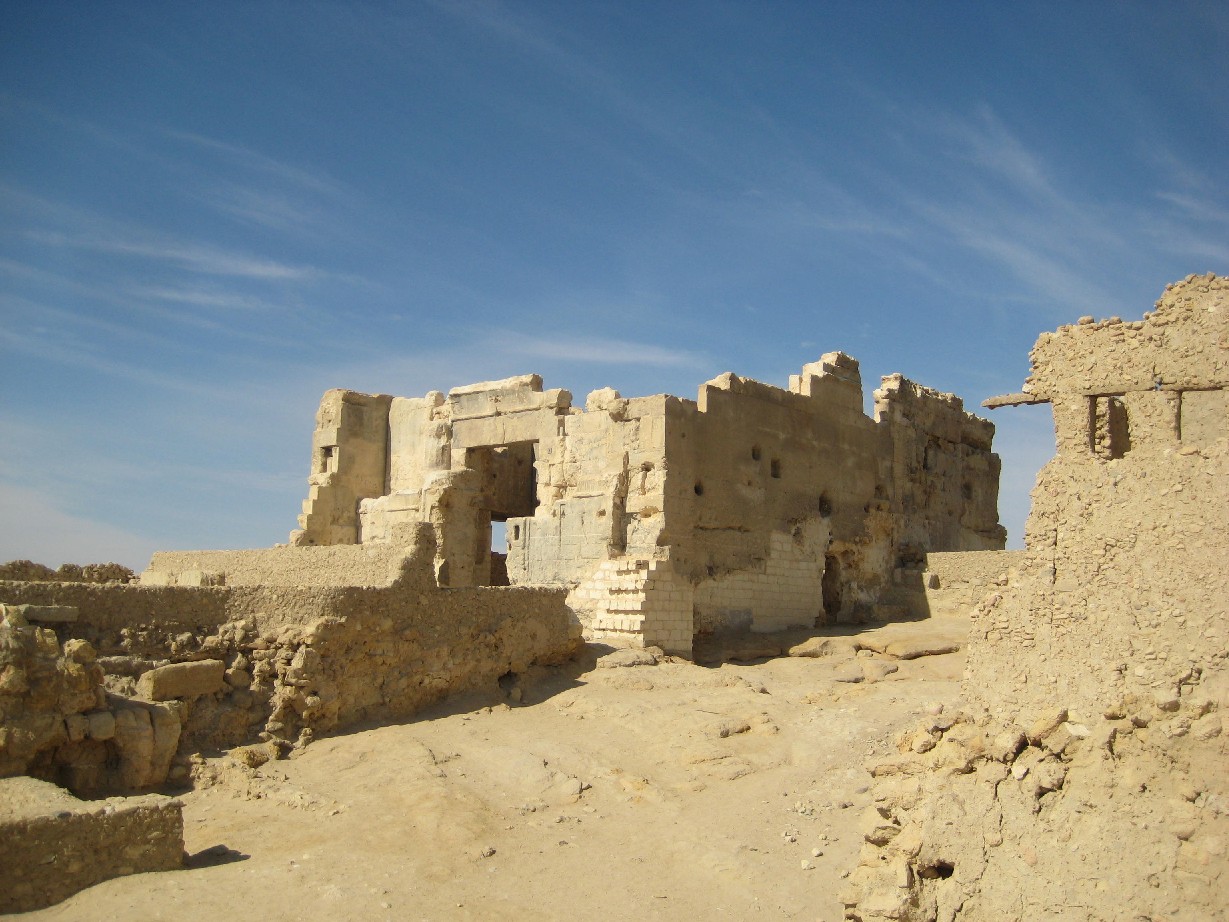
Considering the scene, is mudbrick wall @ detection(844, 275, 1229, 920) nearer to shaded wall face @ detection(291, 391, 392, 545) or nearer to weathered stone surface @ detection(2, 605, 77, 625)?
weathered stone surface @ detection(2, 605, 77, 625)

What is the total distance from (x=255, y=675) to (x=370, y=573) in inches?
93.5

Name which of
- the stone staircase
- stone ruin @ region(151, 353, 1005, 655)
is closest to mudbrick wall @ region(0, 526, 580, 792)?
stone ruin @ region(151, 353, 1005, 655)

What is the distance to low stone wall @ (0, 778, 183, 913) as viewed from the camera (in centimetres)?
650

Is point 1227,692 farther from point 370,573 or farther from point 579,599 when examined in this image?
point 579,599

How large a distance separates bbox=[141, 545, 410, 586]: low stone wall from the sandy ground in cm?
181

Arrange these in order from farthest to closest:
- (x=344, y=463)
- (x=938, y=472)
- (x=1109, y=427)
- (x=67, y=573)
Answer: (x=938, y=472), (x=344, y=463), (x=67, y=573), (x=1109, y=427)

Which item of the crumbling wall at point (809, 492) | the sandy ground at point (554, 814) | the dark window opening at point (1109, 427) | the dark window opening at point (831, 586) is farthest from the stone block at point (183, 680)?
the dark window opening at point (831, 586)

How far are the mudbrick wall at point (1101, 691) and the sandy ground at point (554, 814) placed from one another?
4.17 feet

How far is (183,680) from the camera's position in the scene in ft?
31.3

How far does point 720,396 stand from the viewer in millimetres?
16219

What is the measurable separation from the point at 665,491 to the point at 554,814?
22.0ft

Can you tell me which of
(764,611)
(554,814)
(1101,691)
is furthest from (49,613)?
(764,611)

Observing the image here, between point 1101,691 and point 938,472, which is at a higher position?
point 938,472

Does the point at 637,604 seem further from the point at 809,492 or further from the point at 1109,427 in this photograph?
the point at 1109,427
